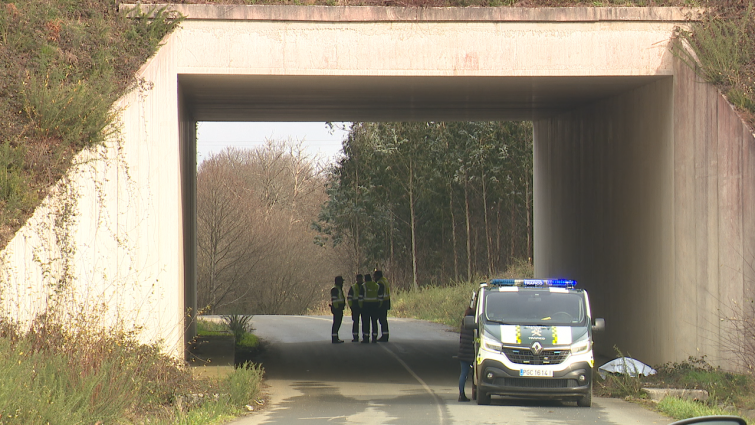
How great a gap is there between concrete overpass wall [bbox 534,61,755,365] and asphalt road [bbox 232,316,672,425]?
8.10ft

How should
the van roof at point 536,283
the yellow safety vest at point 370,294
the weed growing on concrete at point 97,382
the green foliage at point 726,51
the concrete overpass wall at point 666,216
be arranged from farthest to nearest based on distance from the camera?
the yellow safety vest at point 370,294 < the green foliage at point 726,51 < the concrete overpass wall at point 666,216 < the van roof at point 536,283 < the weed growing on concrete at point 97,382

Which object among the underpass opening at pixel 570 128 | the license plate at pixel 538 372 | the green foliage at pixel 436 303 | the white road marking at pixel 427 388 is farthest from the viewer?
the green foliage at pixel 436 303

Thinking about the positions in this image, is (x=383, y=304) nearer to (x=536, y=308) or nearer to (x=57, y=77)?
(x=536, y=308)

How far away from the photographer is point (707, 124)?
14.4 metres

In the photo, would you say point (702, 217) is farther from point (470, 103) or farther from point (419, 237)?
point (419, 237)

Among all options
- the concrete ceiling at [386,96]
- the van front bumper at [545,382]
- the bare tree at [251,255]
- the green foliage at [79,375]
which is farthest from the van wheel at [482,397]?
the bare tree at [251,255]

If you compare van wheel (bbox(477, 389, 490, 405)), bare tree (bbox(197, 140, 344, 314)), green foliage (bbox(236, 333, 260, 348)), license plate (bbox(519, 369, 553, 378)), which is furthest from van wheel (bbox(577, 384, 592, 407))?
bare tree (bbox(197, 140, 344, 314))

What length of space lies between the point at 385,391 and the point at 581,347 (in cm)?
376

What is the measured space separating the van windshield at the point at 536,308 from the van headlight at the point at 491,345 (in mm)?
386

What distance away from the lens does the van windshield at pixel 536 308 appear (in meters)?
12.9

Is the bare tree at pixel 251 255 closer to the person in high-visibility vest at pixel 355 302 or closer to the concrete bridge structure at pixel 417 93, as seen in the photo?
the person in high-visibility vest at pixel 355 302

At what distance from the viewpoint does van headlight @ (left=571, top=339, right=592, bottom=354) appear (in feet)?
40.8

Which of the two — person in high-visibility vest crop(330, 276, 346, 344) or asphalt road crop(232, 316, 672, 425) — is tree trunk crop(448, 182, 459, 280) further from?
person in high-visibility vest crop(330, 276, 346, 344)

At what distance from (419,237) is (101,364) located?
34323mm
